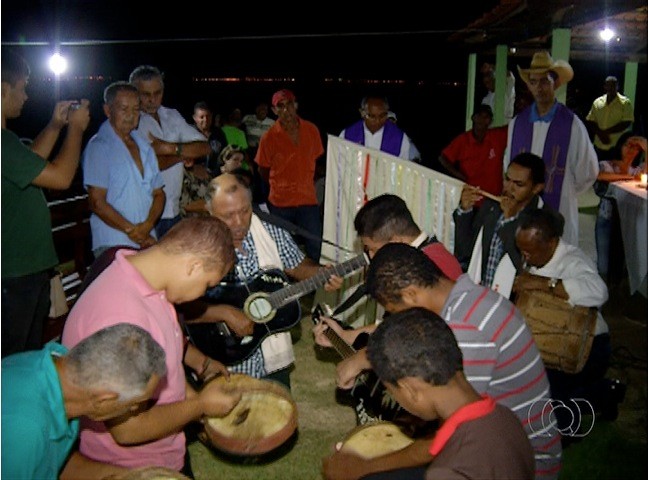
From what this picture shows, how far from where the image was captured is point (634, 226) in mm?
6969

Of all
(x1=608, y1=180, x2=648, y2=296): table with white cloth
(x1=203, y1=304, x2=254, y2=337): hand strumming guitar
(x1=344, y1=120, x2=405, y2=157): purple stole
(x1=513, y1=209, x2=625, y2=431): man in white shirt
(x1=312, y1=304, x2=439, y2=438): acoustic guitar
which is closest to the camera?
(x1=312, y1=304, x2=439, y2=438): acoustic guitar

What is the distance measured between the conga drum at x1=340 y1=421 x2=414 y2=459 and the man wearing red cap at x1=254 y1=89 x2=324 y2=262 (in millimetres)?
4127

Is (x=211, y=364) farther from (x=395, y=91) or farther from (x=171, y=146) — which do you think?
(x=395, y=91)

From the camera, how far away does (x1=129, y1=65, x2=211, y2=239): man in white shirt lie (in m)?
5.73

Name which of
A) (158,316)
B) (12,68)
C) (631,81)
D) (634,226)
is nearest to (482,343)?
(158,316)

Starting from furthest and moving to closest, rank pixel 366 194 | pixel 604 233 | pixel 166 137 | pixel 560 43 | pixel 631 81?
pixel 631 81
pixel 560 43
pixel 604 233
pixel 366 194
pixel 166 137

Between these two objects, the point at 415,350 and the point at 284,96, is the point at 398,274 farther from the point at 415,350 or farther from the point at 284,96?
the point at 284,96

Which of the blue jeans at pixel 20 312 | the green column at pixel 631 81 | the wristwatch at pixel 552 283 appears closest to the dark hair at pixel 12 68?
the blue jeans at pixel 20 312

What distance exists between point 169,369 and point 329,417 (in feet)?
8.94

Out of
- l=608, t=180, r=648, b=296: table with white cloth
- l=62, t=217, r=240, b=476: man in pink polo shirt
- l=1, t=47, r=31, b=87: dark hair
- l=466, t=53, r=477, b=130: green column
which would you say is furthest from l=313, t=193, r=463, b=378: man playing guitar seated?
l=466, t=53, r=477, b=130: green column

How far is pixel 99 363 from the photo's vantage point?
224cm

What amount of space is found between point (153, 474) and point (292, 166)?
5.23 m

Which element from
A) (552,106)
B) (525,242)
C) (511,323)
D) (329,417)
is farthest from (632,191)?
(511,323)

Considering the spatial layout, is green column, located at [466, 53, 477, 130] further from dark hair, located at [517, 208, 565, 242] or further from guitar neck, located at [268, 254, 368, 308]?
guitar neck, located at [268, 254, 368, 308]
